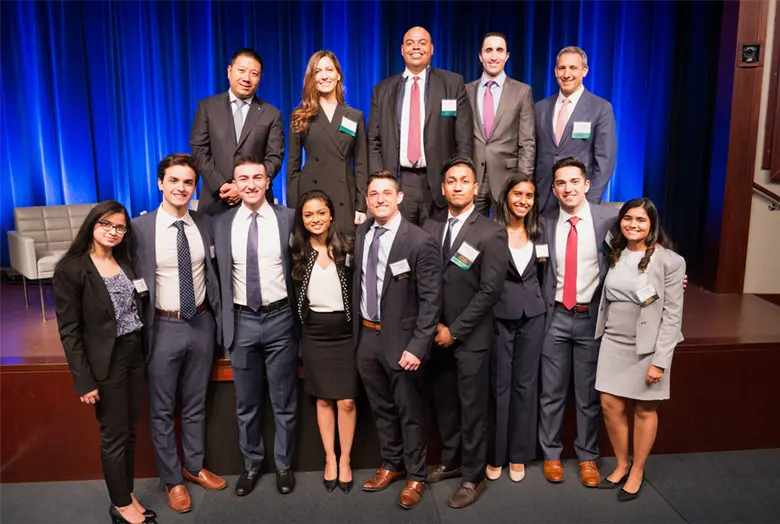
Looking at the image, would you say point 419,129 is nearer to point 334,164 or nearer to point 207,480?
point 334,164

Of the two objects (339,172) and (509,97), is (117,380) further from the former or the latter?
(509,97)

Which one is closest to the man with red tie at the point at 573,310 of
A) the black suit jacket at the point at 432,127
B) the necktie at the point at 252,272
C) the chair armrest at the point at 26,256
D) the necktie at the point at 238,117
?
the black suit jacket at the point at 432,127

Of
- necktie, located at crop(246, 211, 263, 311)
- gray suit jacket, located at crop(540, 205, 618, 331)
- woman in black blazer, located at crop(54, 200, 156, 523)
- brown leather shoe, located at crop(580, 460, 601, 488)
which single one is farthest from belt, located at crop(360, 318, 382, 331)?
brown leather shoe, located at crop(580, 460, 601, 488)

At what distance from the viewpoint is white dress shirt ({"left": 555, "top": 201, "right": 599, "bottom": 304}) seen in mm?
3232

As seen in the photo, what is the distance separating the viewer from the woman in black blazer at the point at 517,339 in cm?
321

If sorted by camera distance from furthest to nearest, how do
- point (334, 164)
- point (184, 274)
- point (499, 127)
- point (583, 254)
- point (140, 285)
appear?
point (499, 127), point (334, 164), point (583, 254), point (184, 274), point (140, 285)

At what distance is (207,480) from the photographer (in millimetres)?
3357

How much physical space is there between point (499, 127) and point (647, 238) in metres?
1.09

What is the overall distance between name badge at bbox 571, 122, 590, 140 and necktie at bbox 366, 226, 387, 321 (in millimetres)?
1354

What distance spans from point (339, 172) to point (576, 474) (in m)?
2.03

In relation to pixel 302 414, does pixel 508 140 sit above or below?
above

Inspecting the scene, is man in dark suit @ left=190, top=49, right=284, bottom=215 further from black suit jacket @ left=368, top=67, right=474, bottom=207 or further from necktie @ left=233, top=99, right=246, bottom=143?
black suit jacket @ left=368, top=67, right=474, bottom=207

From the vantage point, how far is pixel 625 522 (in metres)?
3.08

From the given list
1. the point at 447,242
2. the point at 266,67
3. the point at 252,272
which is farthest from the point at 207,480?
the point at 266,67
